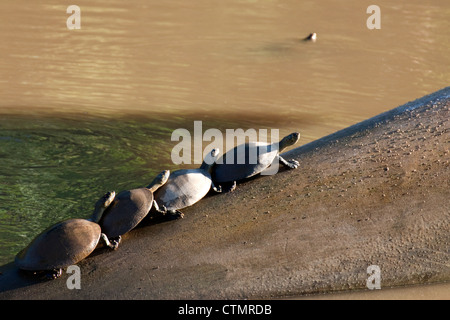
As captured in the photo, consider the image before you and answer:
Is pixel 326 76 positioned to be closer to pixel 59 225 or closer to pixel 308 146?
pixel 308 146

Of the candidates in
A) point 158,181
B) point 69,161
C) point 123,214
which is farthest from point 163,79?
point 123,214

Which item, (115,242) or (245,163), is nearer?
(115,242)

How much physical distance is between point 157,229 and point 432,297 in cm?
159

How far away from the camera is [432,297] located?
11.4 ft

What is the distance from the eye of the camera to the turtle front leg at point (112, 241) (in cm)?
358

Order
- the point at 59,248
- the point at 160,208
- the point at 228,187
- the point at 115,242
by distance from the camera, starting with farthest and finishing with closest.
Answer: the point at 228,187, the point at 160,208, the point at 115,242, the point at 59,248

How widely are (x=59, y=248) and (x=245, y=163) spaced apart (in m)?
1.33

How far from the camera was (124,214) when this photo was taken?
367cm

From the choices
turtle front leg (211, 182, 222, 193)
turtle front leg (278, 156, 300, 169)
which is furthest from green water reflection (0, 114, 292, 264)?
turtle front leg (278, 156, 300, 169)

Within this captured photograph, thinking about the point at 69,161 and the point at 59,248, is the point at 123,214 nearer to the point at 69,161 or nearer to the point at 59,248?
the point at 59,248

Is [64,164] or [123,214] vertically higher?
[123,214]

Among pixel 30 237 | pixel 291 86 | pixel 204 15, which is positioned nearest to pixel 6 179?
pixel 30 237
